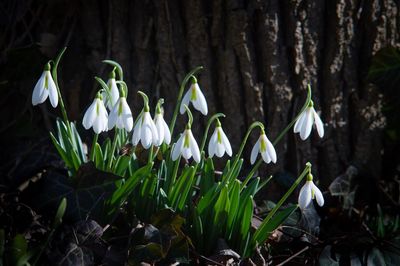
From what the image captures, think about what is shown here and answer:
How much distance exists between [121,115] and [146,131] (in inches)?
3.3

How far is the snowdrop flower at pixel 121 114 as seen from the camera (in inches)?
71.0

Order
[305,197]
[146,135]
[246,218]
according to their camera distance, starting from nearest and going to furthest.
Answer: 1. [146,135]
2. [305,197]
3. [246,218]

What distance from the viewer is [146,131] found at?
179cm

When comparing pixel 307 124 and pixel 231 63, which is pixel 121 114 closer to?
pixel 307 124

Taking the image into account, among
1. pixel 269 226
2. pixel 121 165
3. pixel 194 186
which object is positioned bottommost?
pixel 269 226

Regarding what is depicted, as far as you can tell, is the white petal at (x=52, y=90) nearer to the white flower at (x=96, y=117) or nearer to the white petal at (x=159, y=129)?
the white flower at (x=96, y=117)

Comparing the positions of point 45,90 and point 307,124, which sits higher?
point 45,90

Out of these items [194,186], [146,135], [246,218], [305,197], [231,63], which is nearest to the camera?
[146,135]

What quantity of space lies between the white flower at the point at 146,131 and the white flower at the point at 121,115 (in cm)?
3

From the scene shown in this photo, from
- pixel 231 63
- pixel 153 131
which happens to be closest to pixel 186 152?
pixel 153 131

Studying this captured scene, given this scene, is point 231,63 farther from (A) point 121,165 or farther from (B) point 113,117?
(B) point 113,117

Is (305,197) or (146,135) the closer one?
(146,135)

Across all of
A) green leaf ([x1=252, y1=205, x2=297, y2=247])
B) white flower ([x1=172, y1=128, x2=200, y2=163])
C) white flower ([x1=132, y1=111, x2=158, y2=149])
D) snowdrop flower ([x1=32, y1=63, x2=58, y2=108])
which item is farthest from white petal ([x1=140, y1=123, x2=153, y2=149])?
green leaf ([x1=252, y1=205, x2=297, y2=247])

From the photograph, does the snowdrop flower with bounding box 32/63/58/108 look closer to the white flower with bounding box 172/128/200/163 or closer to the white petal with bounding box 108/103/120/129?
the white petal with bounding box 108/103/120/129
